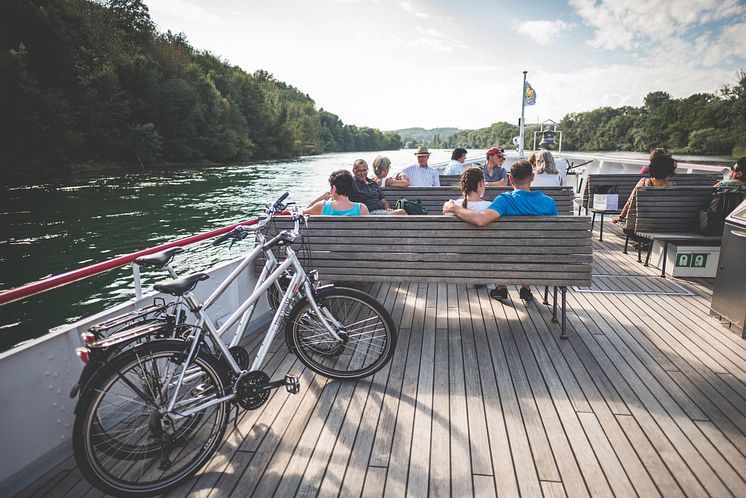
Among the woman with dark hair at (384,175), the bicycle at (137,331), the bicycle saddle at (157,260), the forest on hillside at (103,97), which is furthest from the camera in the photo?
the forest on hillside at (103,97)

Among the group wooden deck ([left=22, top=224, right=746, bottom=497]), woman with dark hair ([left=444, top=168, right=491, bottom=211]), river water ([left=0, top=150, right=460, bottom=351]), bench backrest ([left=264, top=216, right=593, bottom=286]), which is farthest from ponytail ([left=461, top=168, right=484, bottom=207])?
river water ([left=0, top=150, right=460, bottom=351])

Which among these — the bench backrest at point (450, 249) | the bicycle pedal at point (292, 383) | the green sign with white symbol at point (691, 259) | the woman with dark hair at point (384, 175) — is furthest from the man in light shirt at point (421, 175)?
the bicycle pedal at point (292, 383)

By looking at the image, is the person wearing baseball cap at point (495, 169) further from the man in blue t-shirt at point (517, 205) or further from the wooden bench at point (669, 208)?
the man in blue t-shirt at point (517, 205)

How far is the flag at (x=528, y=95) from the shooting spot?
1563 centimetres

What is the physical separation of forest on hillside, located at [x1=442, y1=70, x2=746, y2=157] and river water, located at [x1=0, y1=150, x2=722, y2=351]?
3875 centimetres

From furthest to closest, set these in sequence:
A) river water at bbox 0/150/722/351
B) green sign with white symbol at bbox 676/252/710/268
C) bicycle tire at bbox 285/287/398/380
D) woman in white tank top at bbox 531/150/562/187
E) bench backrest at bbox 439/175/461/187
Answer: river water at bbox 0/150/722/351
bench backrest at bbox 439/175/461/187
woman in white tank top at bbox 531/150/562/187
green sign with white symbol at bbox 676/252/710/268
bicycle tire at bbox 285/287/398/380

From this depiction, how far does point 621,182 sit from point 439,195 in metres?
3.74

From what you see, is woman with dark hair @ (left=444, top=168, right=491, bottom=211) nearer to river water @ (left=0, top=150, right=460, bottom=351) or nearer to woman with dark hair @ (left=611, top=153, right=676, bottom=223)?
woman with dark hair @ (left=611, top=153, right=676, bottom=223)

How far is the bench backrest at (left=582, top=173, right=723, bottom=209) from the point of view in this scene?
22.4 ft

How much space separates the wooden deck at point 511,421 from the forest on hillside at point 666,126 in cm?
4894

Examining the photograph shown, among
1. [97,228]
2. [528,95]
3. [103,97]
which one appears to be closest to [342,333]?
[97,228]

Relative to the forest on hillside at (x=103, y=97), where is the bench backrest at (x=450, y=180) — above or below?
below

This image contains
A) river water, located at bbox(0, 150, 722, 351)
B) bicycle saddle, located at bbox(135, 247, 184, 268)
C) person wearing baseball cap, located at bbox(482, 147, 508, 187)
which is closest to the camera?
bicycle saddle, located at bbox(135, 247, 184, 268)

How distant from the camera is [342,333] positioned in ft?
8.51
